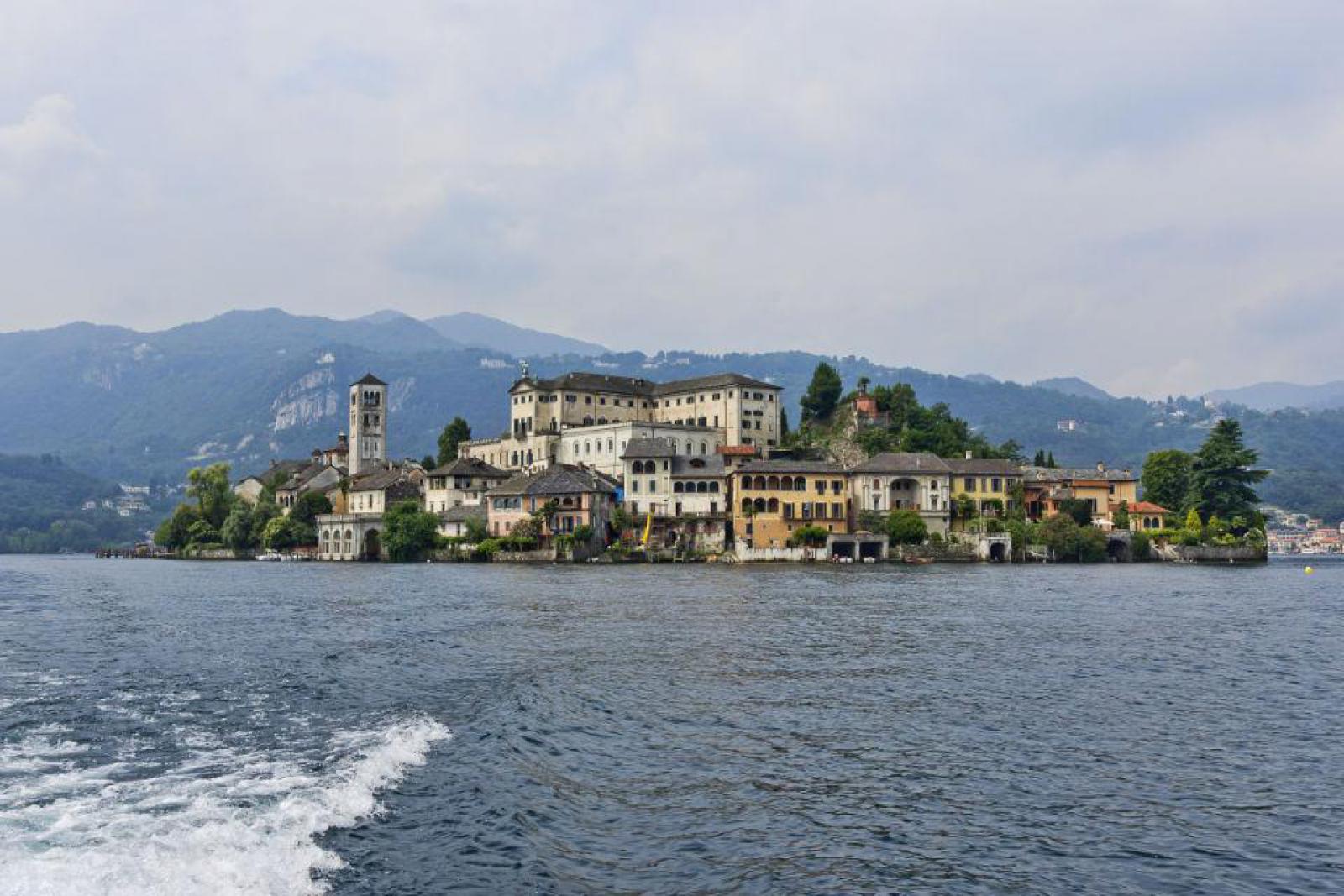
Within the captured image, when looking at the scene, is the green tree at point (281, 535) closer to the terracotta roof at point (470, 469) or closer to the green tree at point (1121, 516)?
Result: the terracotta roof at point (470, 469)

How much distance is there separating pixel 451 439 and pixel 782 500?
5173cm

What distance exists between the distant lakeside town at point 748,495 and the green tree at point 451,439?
2.82ft

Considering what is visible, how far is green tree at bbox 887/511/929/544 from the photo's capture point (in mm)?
102250

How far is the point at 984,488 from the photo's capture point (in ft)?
349

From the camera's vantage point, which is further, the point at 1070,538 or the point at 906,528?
the point at 1070,538

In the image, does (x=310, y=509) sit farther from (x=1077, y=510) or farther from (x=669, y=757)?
(x=669, y=757)

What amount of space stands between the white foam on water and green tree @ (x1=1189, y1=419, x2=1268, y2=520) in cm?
10676

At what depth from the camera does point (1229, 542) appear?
364 feet

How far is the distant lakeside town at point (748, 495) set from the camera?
102438 millimetres

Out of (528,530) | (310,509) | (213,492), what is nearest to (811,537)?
(528,530)

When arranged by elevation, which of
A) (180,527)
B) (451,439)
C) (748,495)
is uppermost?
(451,439)

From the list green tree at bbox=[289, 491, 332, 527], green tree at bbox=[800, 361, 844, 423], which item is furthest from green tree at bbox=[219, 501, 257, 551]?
green tree at bbox=[800, 361, 844, 423]

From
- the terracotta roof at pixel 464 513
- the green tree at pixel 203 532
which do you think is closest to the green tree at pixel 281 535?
the green tree at pixel 203 532

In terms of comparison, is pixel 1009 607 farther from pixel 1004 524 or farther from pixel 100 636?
pixel 1004 524
